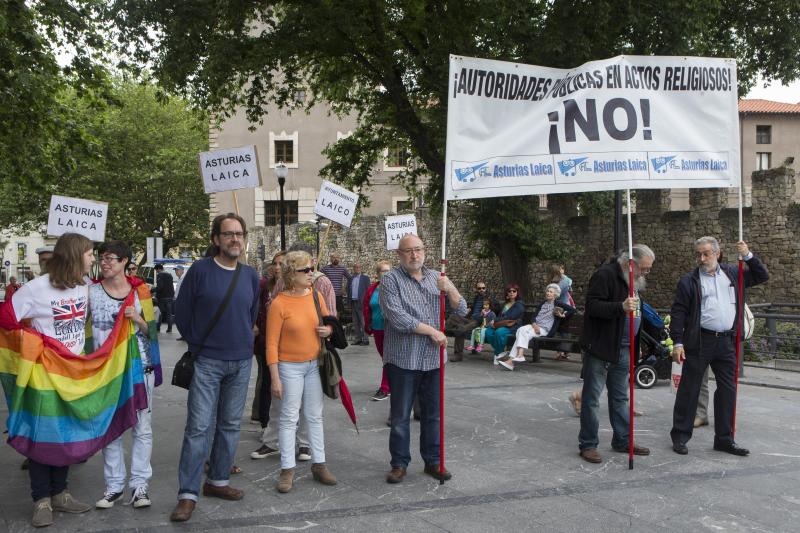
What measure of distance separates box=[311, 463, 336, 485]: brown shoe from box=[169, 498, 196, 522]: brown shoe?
1.02m

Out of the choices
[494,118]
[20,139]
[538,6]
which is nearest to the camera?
[494,118]

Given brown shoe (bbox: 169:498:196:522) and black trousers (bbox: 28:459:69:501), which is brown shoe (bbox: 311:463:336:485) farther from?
black trousers (bbox: 28:459:69:501)

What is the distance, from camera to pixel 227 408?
5.44 m

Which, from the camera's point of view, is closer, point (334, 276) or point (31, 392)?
point (31, 392)

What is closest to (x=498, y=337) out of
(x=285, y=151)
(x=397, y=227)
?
(x=397, y=227)

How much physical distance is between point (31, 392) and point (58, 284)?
26.9 inches

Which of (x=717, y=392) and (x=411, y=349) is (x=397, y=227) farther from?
(x=411, y=349)

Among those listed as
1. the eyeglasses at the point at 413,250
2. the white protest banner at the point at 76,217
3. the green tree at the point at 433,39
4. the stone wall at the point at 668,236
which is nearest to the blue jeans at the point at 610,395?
the eyeglasses at the point at 413,250

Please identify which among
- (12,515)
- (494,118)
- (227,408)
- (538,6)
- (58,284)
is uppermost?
(538,6)

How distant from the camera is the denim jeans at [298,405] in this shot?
574cm

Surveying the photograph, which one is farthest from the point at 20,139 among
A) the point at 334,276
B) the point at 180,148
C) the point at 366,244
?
the point at 180,148

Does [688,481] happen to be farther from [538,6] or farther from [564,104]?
[538,6]

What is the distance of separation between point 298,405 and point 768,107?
66476mm

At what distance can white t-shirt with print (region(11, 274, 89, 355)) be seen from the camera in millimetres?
5113
